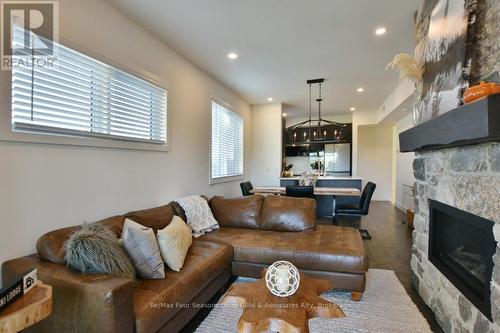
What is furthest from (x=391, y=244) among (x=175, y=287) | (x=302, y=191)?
(x=175, y=287)

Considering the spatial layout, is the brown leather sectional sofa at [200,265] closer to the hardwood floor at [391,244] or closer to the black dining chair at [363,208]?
the hardwood floor at [391,244]

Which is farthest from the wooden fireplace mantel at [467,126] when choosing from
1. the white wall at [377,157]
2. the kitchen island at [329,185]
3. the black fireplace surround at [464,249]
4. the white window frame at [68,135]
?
the white wall at [377,157]

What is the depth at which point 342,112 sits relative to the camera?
767 cm

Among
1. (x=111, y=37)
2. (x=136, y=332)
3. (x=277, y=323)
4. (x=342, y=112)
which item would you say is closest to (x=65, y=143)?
(x=111, y=37)

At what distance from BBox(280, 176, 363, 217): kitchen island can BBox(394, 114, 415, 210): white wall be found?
4.05 feet

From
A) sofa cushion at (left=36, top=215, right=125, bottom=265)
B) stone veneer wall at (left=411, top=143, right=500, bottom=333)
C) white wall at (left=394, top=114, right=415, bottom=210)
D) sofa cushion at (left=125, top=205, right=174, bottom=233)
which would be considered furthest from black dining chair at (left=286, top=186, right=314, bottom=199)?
sofa cushion at (left=36, top=215, right=125, bottom=265)

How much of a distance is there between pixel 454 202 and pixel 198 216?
101 inches

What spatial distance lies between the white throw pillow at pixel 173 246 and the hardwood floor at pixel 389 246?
20.2 inches

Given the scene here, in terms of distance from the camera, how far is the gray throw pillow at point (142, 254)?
74.0 inches

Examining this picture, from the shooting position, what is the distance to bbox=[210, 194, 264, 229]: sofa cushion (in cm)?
342

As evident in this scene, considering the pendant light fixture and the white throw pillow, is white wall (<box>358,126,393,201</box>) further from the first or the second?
the white throw pillow

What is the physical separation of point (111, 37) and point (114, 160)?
1.21 m

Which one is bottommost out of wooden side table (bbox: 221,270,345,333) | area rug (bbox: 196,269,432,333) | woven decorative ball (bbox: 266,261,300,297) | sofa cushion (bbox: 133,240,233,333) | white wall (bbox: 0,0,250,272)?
area rug (bbox: 196,269,432,333)

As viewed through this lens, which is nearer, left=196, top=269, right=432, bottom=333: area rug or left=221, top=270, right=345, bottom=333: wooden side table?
left=221, top=270, right=345, bottom=333: wooden side table
